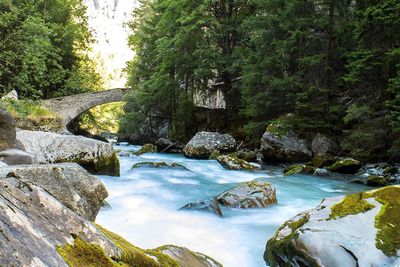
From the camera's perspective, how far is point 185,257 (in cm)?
290

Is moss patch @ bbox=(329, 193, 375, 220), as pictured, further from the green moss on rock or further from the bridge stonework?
the bridge stonework

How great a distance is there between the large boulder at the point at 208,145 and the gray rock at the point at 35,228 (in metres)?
15.2

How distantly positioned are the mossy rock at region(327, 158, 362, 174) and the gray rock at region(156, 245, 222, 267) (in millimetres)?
9855

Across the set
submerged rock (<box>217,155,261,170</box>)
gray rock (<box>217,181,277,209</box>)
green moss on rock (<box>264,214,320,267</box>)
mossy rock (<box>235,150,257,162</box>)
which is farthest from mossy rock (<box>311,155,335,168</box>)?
green moss on rock (<box>264,214,320,267</box>)

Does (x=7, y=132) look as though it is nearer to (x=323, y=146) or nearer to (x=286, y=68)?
(x=323, y=146)

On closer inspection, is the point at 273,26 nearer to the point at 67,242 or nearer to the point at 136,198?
the point at 136,198

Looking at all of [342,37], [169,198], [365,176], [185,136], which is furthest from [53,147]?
[185,136]

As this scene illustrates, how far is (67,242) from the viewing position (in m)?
1.67

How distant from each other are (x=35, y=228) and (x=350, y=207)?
3306mm

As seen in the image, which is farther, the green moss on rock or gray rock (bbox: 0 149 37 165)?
gray rock (bbox: 0 149 37 165)

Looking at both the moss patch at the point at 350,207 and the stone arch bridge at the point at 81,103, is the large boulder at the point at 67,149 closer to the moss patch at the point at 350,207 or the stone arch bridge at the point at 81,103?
the moss patch at the point at 350,207

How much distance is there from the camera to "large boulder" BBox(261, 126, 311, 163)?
47.9 feet

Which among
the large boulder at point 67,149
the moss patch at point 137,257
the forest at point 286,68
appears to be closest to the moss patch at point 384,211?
the moss patch at point 137,257

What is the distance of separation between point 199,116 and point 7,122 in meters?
16.5
